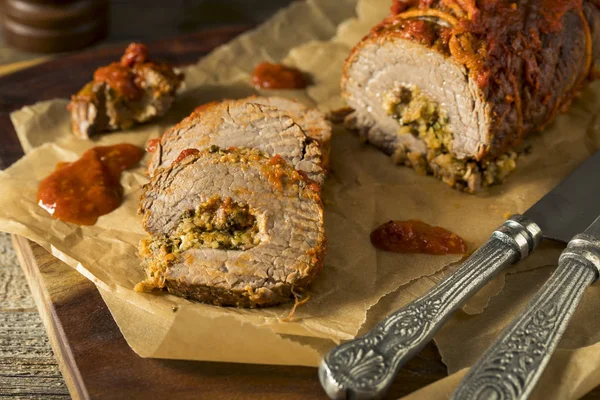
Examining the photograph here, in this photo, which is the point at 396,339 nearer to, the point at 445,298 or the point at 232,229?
the point at 445,298

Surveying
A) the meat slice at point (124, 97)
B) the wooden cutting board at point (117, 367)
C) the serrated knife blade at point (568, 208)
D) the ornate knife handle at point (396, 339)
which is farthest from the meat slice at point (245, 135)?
the serrated knife blade at point (568, 208)

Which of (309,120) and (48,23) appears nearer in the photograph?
(309,120)

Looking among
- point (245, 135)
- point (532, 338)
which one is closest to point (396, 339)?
point (532, 338)

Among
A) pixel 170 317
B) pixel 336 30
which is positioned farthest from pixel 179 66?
pixel 170 317

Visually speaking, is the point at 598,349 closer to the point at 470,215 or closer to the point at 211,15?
the point at 470,215

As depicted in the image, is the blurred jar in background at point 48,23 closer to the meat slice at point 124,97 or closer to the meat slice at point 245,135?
the meat slice at point 124,97

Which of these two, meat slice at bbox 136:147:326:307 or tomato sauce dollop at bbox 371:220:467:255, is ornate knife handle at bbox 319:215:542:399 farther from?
meat slice at bbox 136:147:326:307
